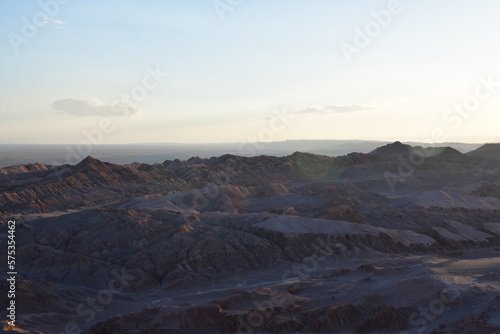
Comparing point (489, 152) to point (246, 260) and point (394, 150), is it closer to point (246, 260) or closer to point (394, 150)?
point (394, 150)

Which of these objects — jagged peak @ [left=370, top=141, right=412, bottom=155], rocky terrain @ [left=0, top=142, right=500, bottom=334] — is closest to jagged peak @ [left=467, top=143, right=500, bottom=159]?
jagged peak @ [left=370, top=141, right=412, bottom=155]

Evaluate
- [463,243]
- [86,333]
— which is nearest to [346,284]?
[86,333]

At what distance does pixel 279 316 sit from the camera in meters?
27.7

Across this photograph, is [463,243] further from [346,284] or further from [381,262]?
[346,284]

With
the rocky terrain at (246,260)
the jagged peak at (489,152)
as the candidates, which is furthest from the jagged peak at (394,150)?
the rocky terrain at (246,260)

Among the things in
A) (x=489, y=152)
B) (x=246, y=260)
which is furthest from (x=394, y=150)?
(x=246, y=260)

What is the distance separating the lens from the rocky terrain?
27.4 meters

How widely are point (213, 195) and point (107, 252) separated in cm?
2650

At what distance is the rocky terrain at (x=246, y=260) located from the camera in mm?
27359

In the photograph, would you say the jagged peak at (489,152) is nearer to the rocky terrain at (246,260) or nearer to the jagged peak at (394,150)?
the jagged peak at (394,150)

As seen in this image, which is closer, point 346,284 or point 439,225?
point 346,284

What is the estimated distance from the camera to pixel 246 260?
41.8m

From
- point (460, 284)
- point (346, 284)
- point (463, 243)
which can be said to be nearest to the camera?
point (460, 284)

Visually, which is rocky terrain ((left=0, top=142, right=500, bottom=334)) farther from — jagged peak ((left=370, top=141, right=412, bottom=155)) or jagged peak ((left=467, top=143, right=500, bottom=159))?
jagged peak ((left=370, top=141, right=412, bottom=155))
